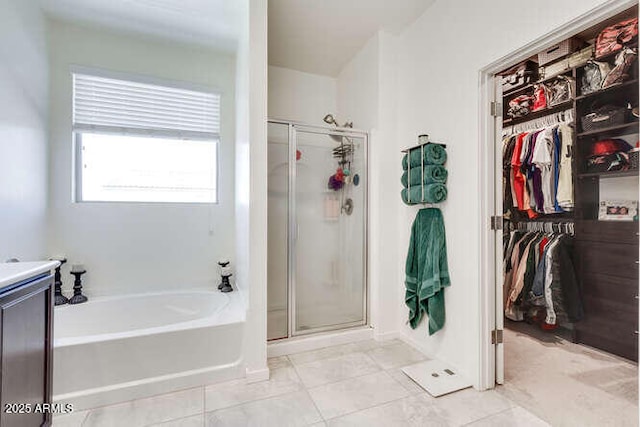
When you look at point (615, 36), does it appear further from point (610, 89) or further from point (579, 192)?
point (579, 192)

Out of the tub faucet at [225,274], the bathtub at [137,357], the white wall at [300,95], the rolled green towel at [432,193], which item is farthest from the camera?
the white wall at [300,95]

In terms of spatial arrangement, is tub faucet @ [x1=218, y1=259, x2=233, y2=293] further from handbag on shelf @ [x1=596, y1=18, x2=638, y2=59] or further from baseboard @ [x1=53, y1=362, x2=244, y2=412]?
handbag on shelf @ [x1=596, y1=18, x2=638, y2=59]

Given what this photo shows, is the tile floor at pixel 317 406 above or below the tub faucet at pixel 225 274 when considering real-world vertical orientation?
below

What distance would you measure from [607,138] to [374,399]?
2617mm

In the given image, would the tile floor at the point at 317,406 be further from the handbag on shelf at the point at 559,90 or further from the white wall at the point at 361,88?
the handbag on shelf at the point at 559,90

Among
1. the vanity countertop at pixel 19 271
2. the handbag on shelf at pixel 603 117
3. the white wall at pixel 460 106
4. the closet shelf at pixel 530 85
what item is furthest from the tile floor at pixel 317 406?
the closet shelf at pixel 530 85

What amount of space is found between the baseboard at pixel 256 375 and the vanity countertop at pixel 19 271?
1.25 meters

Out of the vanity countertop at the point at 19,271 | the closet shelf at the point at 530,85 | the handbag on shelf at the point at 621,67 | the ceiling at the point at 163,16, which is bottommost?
the vanity countertop at the point at 19,271

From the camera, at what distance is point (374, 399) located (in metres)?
1.71

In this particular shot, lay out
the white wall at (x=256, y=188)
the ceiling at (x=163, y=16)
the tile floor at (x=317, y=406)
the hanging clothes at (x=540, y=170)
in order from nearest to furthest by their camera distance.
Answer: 1. the tile floor at (x=317, y=406)
2. the white wall at (x=256, y=188)
3. the ceiling at (x=163, y=16)
4. the hanging clothes at (x=540, y=170)

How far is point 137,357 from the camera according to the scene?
1.75m

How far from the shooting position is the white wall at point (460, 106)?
169 cm

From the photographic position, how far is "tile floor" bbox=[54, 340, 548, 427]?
5.01ft

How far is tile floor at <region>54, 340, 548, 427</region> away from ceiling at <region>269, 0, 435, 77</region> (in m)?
2.70
